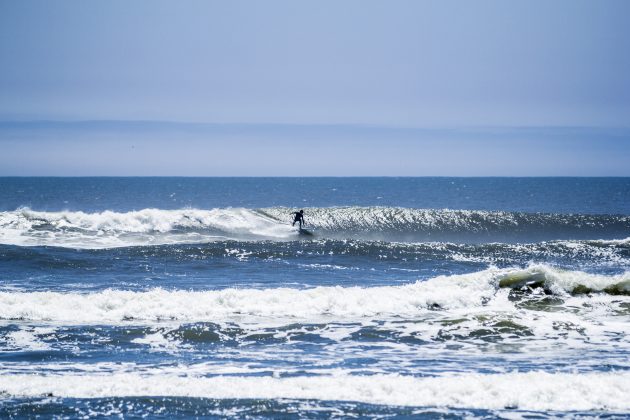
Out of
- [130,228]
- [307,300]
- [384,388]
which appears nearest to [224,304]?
[307,300]

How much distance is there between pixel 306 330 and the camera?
14547 millimetres

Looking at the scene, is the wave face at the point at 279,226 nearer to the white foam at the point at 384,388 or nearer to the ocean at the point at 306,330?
the ocean at the point at 306,330

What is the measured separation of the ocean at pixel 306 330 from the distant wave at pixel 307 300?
5 cm

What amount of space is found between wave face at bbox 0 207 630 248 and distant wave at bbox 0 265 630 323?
12.8m

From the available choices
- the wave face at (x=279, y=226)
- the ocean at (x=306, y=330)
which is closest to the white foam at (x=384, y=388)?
the ocean at (x=306, y=330)

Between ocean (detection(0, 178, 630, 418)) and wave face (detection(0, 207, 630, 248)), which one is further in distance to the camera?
wave face (detection(0, 207, 630, 248))

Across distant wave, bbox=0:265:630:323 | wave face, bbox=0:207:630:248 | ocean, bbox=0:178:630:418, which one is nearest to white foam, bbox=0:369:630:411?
ocean, bbox=0:178:630:418

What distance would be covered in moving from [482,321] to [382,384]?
5.52 meters

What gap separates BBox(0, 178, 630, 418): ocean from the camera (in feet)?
31.9

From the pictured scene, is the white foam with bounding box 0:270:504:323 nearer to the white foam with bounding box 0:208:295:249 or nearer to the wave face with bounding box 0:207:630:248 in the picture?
the white foam with bounding box 0:208:295:249

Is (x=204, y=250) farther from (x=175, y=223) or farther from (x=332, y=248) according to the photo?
(x=175, y=223)

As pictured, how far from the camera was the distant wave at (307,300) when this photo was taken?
16.0 meters

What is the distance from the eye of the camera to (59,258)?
24844mm

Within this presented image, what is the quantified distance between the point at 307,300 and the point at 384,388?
727cm
